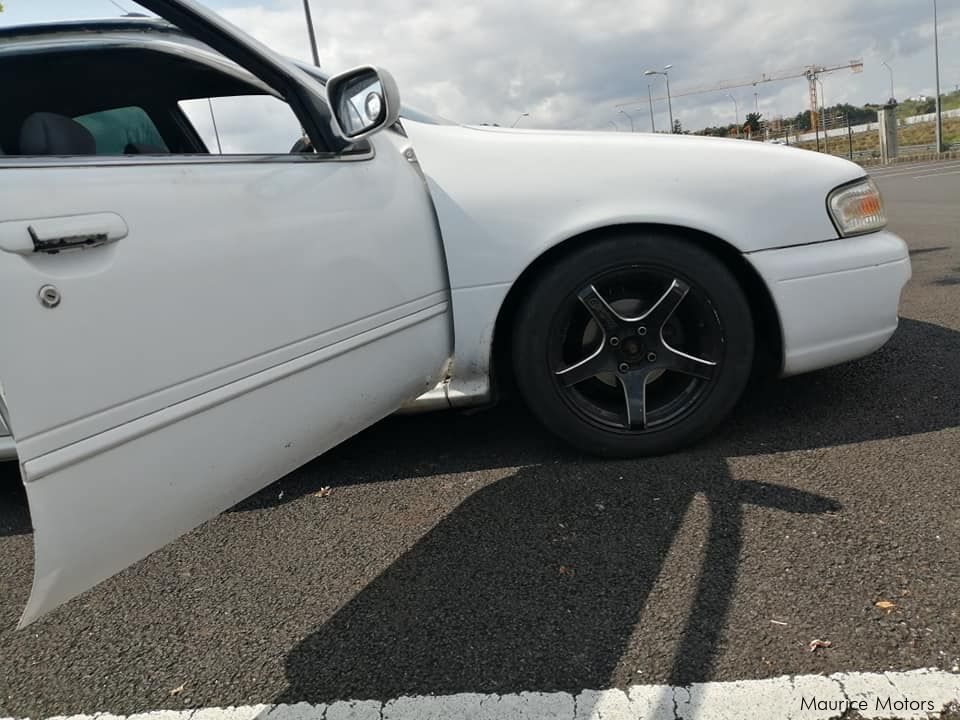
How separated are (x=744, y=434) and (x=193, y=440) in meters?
2.01

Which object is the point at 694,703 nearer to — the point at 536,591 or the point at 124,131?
the point at 536,591

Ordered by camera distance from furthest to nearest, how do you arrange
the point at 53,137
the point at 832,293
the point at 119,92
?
the point at 832,293 → the point at 119,92 → the point at 53,137

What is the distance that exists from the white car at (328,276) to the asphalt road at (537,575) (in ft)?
1.09

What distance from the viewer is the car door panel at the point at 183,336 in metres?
1.32

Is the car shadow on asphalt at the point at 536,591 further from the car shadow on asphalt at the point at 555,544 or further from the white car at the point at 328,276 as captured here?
the white car at the point at 328,276

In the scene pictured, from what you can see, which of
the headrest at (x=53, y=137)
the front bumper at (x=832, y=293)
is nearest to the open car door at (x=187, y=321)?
the headrest at (x=53, y=137)

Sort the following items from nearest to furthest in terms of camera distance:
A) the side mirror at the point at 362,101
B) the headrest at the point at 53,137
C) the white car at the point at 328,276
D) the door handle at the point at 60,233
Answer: the door handle at the point at 60,233
the white car at the point at 328,276
the headrest at the point at 53,137
the side mirror at the point at 362,101

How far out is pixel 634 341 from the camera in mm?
2465

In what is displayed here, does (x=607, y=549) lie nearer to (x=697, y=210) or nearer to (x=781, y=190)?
(x=697, y=210)

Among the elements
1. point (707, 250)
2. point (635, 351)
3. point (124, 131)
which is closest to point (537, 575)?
point (635, 351)

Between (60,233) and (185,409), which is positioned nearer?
(60,233)

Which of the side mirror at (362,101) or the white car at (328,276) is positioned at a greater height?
the side mirror at (362,101)

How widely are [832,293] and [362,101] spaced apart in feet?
5.64

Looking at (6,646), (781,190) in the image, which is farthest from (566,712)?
(781,190)
